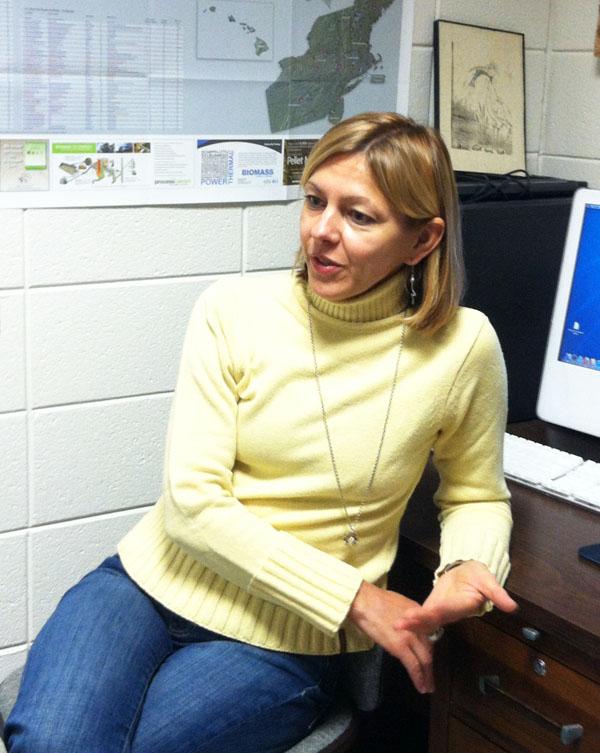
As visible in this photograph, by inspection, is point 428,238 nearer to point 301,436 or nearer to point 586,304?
point 301,436

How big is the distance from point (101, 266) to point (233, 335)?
1.51 ft

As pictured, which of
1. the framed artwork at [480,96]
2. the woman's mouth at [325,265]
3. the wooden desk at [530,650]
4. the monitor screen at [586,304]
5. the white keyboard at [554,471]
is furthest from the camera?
the framed artwork at [480,96]

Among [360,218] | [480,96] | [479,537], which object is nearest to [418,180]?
[360,218]

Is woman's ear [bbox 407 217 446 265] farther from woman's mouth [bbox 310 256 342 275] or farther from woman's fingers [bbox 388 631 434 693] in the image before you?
woman's fingers [bbox 388 631 434 693]

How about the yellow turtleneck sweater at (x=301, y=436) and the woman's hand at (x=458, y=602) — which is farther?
the yellow turtleneck sweater at (x=301, y=436)

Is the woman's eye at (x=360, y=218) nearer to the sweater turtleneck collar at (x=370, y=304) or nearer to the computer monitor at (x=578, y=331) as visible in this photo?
the sweater turtleneck collar at (x=370, y=304)

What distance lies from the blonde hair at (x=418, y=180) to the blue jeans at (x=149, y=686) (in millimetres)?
513

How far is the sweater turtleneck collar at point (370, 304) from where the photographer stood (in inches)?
56.3

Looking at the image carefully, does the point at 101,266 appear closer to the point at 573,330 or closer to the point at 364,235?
the point at 364,235

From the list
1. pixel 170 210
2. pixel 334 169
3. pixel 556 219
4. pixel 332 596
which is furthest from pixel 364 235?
pixel 556 219

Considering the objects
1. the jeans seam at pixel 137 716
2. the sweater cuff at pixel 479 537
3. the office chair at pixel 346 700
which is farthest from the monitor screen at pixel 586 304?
the jeans seam at pixel 137 716

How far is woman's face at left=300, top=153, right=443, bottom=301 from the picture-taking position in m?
1.35

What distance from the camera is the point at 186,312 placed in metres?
1.92

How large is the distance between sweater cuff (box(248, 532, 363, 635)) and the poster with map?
74cm
